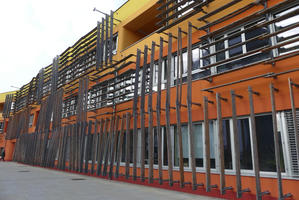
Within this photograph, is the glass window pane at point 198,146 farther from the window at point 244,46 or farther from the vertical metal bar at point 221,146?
the window at point 244,46

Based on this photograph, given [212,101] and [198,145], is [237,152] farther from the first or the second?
[212,101]

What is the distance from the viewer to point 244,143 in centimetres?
647

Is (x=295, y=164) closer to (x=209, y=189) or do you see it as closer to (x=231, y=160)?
(x=231, y=160)

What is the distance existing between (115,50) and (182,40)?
19.7 ft

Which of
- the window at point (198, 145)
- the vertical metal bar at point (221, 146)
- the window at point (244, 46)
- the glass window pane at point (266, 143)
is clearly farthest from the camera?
the window at point (198, 145)

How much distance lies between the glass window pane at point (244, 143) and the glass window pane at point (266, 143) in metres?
0.29

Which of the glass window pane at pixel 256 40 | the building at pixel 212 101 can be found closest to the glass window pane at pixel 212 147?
the building at pixel 212 101

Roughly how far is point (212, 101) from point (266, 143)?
7.04ft

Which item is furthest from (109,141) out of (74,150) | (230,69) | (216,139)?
(230,69)

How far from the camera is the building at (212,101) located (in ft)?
18.8

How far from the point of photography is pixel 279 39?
20.8 feet

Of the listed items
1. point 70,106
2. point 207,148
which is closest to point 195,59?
point 207,148

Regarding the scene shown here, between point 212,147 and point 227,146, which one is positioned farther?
point 212,147

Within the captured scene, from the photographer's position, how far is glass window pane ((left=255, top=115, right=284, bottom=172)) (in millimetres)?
5875
